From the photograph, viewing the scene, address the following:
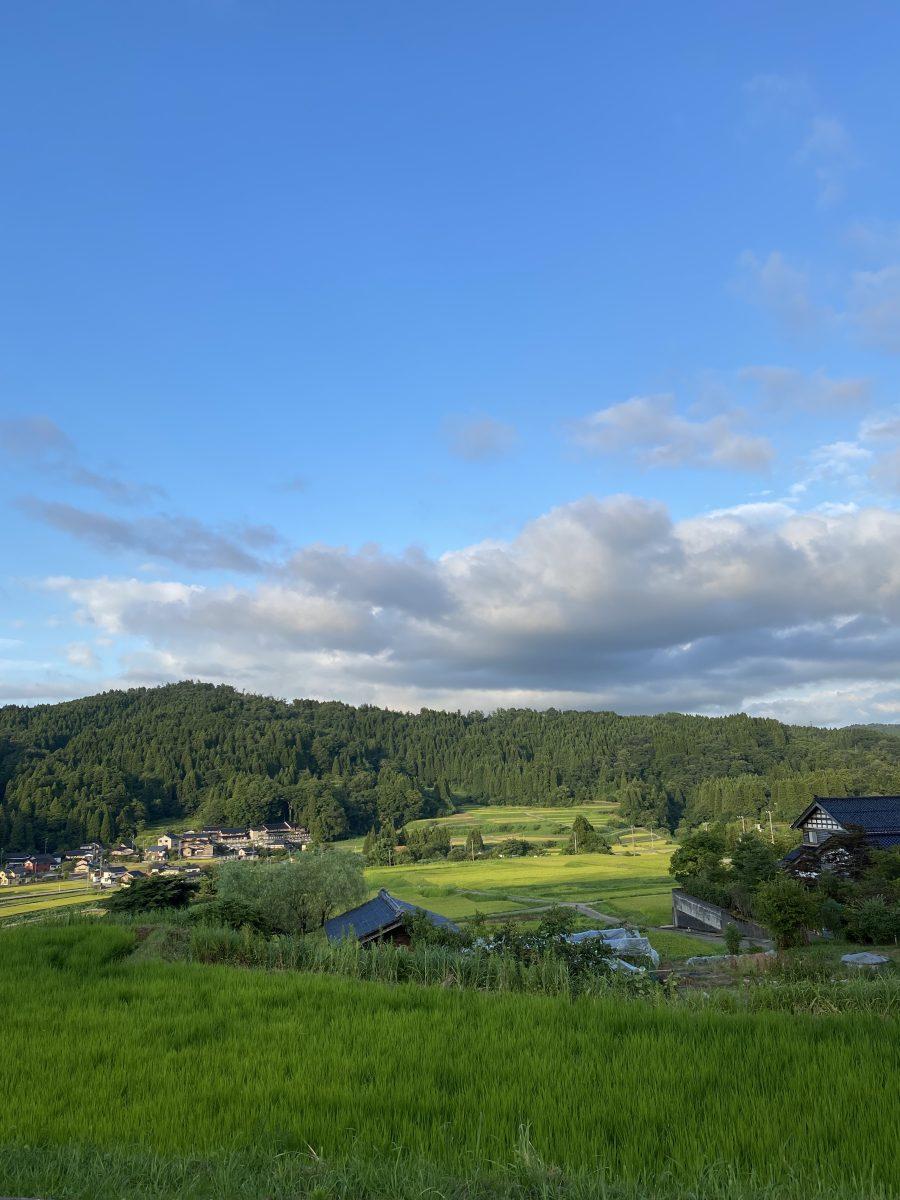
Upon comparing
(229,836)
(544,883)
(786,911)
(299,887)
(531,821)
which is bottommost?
(229,836)

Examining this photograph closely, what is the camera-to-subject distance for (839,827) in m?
38.3

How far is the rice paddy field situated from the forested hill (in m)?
99.7

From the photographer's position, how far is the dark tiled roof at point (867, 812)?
3638 centimetres

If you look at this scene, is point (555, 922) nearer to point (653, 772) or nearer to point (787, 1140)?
point (787, 1140)

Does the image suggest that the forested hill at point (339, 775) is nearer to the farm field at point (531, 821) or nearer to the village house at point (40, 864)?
the farm field at point (531, 821)

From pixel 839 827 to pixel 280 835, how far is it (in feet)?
358

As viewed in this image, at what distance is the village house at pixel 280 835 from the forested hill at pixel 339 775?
3106 mm

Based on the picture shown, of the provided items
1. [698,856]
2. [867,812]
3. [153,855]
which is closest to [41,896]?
[153,855]

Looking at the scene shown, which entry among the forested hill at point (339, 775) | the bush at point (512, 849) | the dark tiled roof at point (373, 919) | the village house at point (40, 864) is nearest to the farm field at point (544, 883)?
the bush at point (512, 849)

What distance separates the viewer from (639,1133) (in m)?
4.04

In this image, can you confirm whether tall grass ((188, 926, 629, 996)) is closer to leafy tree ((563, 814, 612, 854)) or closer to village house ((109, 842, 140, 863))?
leafy tree ((563, 814, 612, 854))

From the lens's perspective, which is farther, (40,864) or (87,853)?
(87,853)

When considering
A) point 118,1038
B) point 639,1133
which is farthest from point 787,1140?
point 118,1038

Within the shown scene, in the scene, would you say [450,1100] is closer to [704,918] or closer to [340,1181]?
[340,1181]
